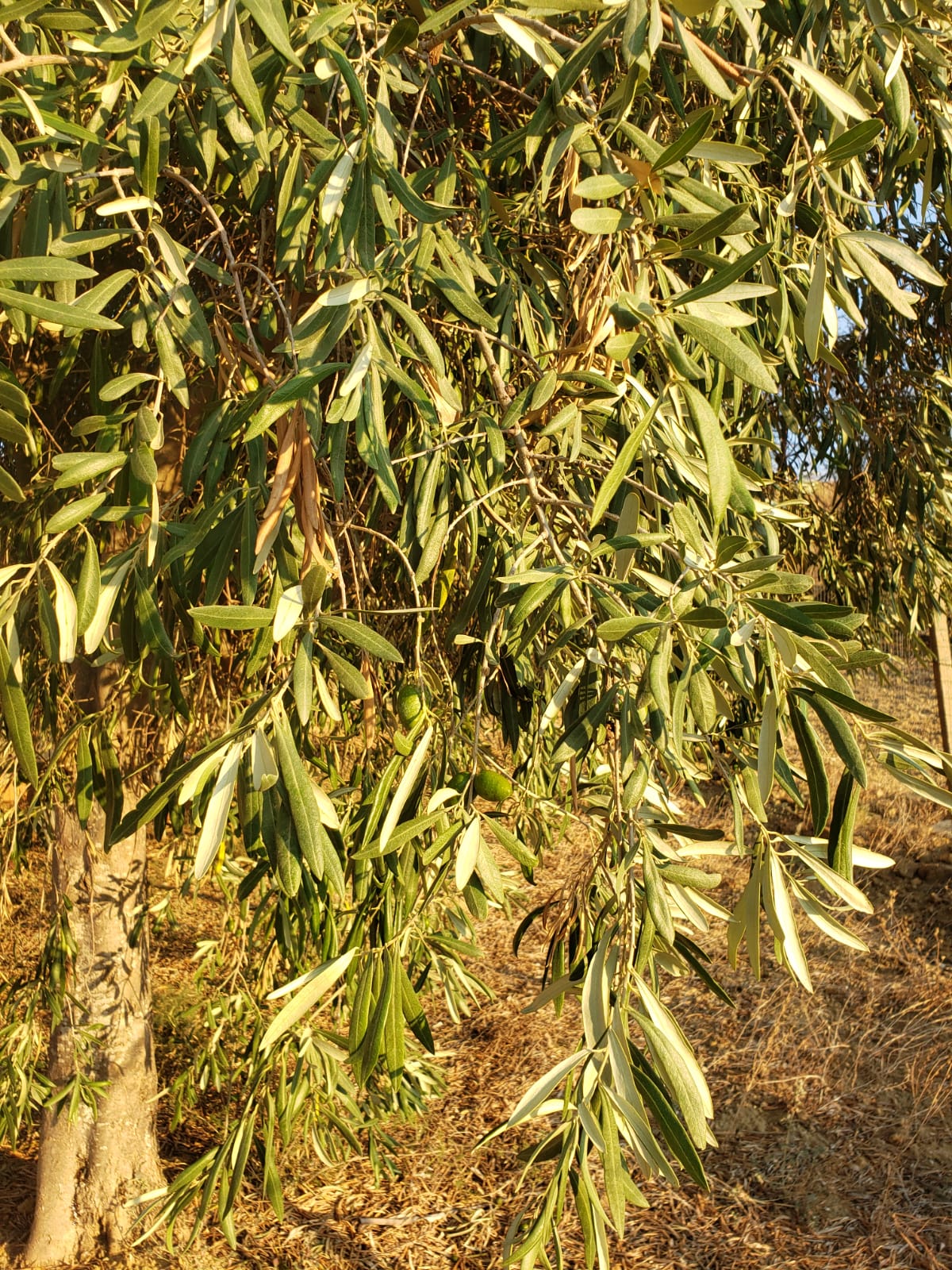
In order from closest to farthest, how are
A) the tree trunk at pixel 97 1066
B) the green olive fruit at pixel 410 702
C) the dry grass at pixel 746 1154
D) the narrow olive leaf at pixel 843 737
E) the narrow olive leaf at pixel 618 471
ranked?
1. the narrow olive leaf at pixel 843 737
2. the narrow olive leaf at pixel 618 471
3. the green olive fruit at pixel 410 702
4. the tree trunk at pixel 97 1066
5. the dry grass at pixel 746 1154

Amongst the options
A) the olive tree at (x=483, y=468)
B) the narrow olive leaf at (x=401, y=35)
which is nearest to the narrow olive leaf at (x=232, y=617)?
the olive tree at (x=483, y=468)

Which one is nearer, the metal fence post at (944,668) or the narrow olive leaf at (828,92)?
the narrow olive leaf at (828,92)

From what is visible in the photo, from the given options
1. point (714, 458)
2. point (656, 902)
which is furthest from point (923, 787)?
point (714, 458)

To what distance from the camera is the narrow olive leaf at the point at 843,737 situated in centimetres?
90

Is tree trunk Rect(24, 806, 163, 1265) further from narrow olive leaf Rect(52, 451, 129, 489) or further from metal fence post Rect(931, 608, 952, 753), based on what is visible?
metal fence post Rect(931, 608, 952, 753)

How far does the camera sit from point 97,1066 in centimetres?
296

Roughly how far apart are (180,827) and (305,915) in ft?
1.54

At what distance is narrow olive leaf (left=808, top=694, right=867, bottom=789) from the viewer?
90 centimetres

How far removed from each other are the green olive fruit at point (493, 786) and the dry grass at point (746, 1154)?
→ 7.77 ft

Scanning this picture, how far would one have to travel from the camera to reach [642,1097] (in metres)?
1.04

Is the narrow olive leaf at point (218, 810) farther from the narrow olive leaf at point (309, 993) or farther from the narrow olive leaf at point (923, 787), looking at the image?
the narrow olive leaf at point (923, 787)

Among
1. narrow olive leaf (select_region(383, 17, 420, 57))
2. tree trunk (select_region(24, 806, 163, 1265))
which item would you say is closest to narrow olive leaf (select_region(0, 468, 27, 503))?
narrow olive leaf (select_region(383, 17, 420, 57))

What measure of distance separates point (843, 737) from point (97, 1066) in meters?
2.75

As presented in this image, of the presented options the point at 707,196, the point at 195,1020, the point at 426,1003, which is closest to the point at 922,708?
the point at 426,1003
